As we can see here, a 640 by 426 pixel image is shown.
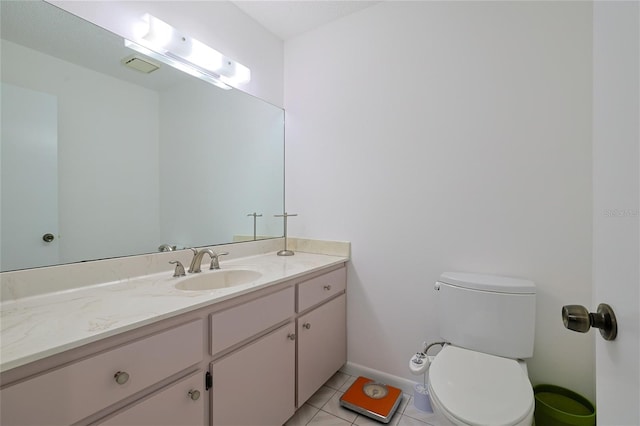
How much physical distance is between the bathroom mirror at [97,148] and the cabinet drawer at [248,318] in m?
0.62

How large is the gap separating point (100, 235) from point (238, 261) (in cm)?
73

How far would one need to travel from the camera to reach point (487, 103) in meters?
1.44

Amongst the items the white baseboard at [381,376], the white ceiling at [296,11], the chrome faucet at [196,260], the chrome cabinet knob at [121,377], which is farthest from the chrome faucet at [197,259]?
the white ceiling at [296,11]

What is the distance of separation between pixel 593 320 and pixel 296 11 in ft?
7.12

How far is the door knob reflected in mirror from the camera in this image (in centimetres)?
44

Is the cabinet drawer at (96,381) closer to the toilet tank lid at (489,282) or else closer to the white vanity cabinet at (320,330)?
the white vanity cabinet at (320,330)

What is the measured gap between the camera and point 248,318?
114 centimetres

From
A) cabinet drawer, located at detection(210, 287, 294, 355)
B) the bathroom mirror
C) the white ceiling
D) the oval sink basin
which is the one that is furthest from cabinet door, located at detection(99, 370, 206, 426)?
the white ceiling

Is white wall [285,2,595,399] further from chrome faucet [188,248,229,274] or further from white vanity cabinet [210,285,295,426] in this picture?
chrome faucet [188,248,229,274]

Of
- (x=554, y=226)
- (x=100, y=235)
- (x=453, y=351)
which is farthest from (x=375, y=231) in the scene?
(x=100, y=235)

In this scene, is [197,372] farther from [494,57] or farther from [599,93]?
[494,57]

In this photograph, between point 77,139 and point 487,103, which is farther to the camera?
point 487,103

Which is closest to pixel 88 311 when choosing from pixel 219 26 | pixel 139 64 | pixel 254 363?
pixel 254 363

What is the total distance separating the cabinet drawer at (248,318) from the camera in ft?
3.32
